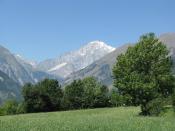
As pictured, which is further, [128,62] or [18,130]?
[128,62]

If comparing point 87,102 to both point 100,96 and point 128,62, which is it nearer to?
point 100,96

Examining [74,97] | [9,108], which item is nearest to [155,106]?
[74,97]

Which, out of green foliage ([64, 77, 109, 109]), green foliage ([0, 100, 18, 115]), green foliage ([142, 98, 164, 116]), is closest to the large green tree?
green foliage ([142, 98, 164, 116])

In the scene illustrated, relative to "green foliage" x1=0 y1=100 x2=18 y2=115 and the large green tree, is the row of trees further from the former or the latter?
the large green tree

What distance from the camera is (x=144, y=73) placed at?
Answer: 81.0 m

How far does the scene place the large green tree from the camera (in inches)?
3123

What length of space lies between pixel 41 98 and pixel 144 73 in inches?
3279

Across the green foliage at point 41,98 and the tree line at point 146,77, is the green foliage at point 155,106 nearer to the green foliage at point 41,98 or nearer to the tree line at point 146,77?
the tree line at point 146,77

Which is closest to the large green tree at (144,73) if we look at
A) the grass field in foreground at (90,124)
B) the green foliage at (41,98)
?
the grass field in foreground at (90,124)

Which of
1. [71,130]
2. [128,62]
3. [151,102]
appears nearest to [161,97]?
[151,102]

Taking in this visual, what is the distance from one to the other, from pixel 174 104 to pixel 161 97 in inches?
199

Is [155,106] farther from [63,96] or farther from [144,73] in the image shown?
[63,96]

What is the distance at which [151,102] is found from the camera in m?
78.4

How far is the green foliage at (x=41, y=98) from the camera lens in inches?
6216
